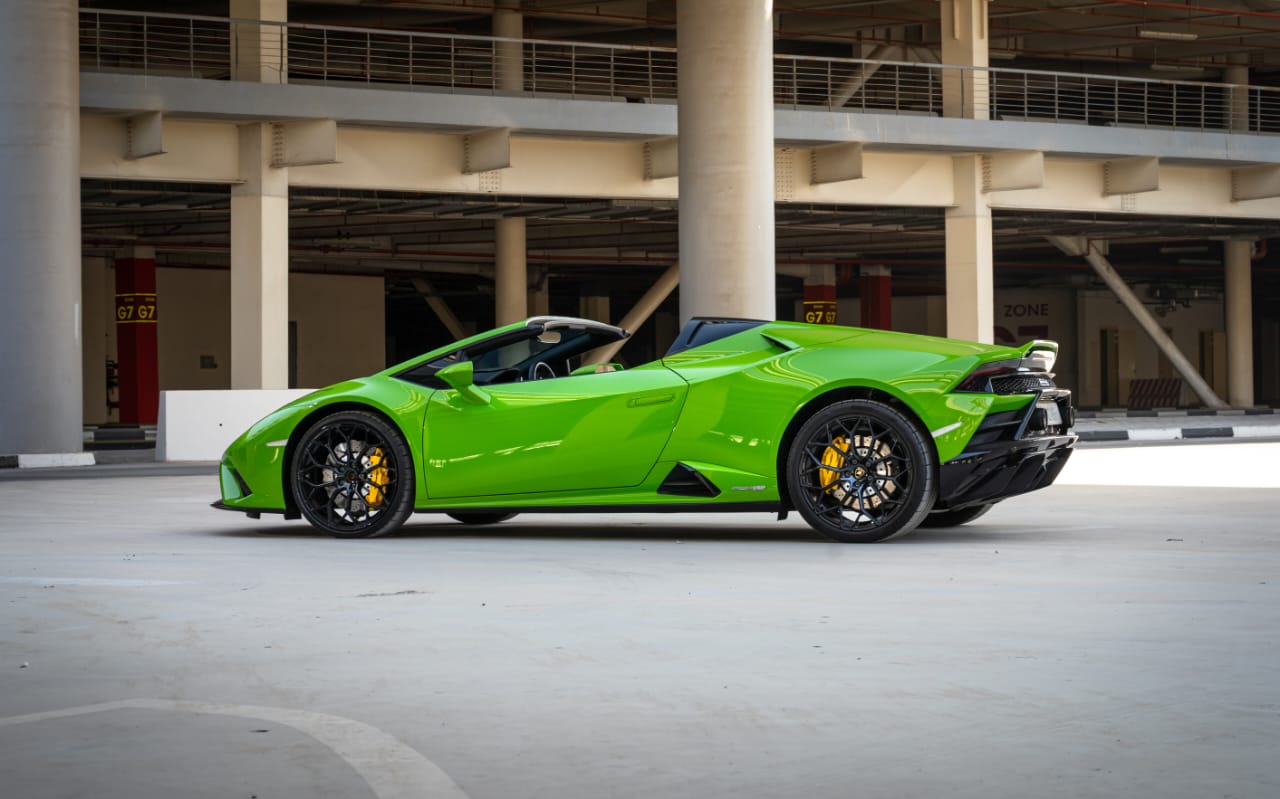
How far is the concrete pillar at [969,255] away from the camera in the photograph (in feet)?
95.1

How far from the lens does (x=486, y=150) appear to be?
25.2 metres

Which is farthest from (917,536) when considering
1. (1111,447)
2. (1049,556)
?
(1111,447)

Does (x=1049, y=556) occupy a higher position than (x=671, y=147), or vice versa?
(x=671, y=147)

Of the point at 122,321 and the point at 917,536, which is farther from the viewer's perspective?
the point at 122,321

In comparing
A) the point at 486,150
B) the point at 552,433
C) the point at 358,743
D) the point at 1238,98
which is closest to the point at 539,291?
the point at 1238,98

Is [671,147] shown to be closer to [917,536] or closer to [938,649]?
[917,536]

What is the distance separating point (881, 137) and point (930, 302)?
2792cm

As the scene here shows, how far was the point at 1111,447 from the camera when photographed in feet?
70.6

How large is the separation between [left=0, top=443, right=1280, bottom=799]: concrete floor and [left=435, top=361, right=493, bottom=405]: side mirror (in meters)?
0.77

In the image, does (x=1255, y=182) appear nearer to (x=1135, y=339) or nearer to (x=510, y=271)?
(x=510, y=271)

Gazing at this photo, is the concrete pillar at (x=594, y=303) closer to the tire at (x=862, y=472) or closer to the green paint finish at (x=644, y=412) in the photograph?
the green paint finish at (x=644, y=412)

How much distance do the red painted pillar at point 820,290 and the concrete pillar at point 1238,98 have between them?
Answer: 11416mm

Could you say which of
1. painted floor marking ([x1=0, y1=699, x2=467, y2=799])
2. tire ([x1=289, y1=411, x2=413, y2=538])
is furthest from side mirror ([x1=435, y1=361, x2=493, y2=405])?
painted floor marking ([x1=0, y1=699, x2=467, y2=799])

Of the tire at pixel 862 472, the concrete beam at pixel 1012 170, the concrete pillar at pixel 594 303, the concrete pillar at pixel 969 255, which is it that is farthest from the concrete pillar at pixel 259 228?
the concrete pillar at pixel 594 303
